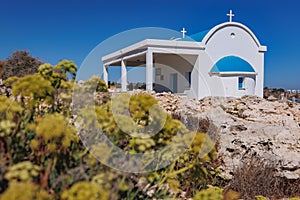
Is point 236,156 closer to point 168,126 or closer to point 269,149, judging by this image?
point 269,149

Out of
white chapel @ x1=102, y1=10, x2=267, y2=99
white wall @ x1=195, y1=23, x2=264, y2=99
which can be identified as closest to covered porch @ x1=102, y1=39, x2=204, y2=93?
white chapel @ x1=102, y1=10, x2=267, y2=99

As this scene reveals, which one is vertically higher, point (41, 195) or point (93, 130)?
point (93, 130)

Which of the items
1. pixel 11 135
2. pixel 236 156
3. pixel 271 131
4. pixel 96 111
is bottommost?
pixel 236 156

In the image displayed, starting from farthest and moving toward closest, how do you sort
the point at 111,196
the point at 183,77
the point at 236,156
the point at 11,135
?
the point at 183,77
the point at 236,156
the point at 11,135
the point at 111,196

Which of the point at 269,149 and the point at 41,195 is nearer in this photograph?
the point at 41,195

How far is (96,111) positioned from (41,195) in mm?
516

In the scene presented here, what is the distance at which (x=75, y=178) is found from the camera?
4.59 feet

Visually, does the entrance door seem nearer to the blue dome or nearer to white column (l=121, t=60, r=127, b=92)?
white column (l=121, t=60, r=127, b=92)

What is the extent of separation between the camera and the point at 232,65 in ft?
57.6

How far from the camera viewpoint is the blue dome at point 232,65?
17203mm

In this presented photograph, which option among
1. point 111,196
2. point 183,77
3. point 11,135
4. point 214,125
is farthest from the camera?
point 183,77

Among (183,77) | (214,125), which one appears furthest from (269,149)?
(183,77)

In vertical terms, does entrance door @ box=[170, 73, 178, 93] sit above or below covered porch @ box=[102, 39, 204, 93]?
below

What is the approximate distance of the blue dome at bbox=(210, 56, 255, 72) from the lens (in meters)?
17.2
